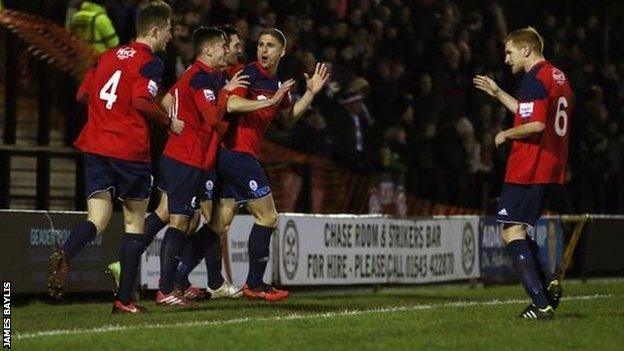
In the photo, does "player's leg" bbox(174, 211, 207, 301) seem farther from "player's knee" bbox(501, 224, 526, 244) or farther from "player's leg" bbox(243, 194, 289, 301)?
"player's knee" bbox(501, 224, 526, 244)

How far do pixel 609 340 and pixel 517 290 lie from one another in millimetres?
8062

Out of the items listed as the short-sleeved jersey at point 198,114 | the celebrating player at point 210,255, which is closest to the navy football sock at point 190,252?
the celebrating player at point 210,255

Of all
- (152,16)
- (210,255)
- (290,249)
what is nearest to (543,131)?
Answer: (152,16)

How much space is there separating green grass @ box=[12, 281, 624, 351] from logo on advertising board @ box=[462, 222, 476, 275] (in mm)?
4765

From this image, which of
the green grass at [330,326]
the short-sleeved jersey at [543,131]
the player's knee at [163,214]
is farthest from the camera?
the player's knee at [163,214]

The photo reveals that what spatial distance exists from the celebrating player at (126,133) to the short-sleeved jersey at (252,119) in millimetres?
1417

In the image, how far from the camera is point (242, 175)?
45.6ft

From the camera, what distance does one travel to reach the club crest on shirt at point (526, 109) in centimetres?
1187

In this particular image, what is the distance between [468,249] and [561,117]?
7996 millimetres

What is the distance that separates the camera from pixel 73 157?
16109 mm

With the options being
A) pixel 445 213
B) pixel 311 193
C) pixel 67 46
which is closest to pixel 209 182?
pixel 67 46

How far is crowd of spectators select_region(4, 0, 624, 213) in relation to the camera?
2012 cm

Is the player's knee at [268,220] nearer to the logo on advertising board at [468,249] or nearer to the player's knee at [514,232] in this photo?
the player's knee at [514,232]

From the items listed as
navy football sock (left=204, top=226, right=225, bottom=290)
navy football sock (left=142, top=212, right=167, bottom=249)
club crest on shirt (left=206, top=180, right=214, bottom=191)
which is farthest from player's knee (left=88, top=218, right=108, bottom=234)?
navy football sock (left=204, top=226, right=225, bottom=290)
